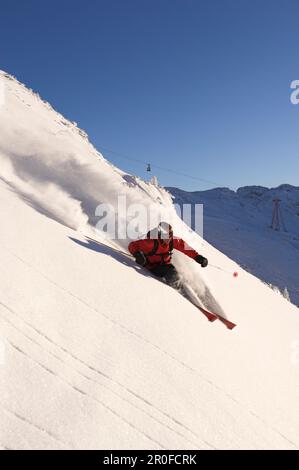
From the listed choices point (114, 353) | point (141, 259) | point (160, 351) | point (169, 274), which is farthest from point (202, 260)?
point (114, 353)

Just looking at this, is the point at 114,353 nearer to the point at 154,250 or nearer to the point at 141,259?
the point at 141,259

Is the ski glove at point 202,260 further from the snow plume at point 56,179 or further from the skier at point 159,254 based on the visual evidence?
the snow plume at point 56,179

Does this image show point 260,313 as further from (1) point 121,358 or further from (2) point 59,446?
(2) point 59,446

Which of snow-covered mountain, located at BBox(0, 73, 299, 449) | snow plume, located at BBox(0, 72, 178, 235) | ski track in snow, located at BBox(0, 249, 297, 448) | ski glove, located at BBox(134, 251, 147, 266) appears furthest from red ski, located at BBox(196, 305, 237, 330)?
snow plume, located at BBox(0, 72, 178, 235)

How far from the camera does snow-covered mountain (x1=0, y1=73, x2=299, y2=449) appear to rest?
9.93ft

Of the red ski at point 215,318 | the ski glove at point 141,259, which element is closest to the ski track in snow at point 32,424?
the red ski at point 215,318

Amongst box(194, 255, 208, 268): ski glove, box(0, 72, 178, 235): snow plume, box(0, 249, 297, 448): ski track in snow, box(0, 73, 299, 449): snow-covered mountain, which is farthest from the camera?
box(0, 72, 178, 235): snow plume

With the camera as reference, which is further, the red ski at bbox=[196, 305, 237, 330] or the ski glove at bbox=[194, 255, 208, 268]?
the ski glove at bbox=[194, 255, 208, 268]

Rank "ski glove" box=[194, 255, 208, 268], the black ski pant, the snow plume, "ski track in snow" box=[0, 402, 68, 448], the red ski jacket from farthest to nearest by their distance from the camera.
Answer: the snow plume < "ski glove" box=[194, 255, 208, 268] < the red ski jacket < the black ski pant < "ski track in snow" box=[0, 402, 68, 448]

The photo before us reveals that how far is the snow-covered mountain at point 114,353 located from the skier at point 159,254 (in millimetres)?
247

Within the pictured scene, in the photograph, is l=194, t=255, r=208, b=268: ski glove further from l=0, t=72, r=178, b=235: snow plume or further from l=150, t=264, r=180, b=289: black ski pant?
l=0, t=72, r=178, b=235: snow plume

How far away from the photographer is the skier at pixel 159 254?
6602 mm

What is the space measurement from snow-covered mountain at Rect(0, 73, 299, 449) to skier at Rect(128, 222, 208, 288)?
247 millimetres

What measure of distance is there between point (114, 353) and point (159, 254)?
3011 mm
